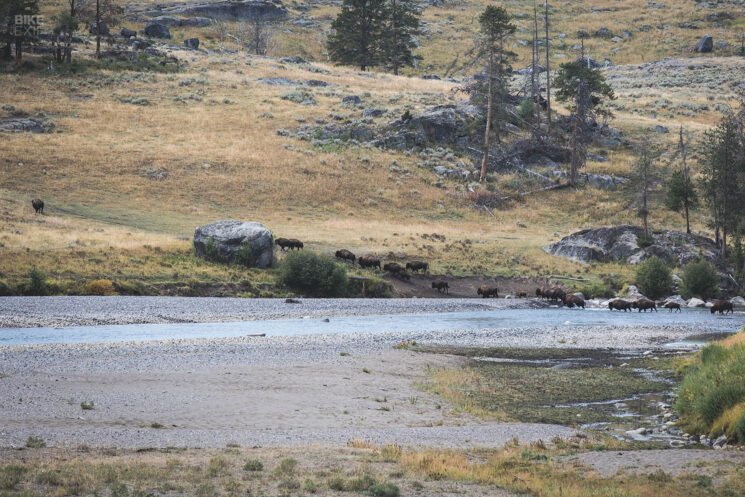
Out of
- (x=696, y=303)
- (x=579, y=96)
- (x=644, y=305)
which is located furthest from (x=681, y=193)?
(x=644, y=305)

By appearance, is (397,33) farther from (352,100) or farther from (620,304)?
(620,304)

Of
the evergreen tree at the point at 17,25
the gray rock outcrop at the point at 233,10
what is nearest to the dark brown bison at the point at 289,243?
the evergreen tree at the point at 17,25

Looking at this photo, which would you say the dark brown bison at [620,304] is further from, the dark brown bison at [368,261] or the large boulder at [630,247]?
the dark brown bison at [368,261]

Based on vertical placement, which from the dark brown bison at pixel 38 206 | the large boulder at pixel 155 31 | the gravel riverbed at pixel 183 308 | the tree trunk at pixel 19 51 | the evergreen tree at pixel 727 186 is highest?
the large boulder at pixel 155 31

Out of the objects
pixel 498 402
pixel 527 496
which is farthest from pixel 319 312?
pixel 527 496

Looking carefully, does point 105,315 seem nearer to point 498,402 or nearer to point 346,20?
point 498,402

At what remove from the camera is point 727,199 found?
2127 inches

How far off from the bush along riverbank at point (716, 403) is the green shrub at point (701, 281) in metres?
31.6

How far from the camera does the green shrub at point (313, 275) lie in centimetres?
4303

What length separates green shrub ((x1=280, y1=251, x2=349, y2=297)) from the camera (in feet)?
141

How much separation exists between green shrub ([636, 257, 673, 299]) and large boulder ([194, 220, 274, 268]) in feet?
84.4

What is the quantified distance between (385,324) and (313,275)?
10.2 metres

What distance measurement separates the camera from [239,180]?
68.9m

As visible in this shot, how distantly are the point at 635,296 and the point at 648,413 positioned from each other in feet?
104
